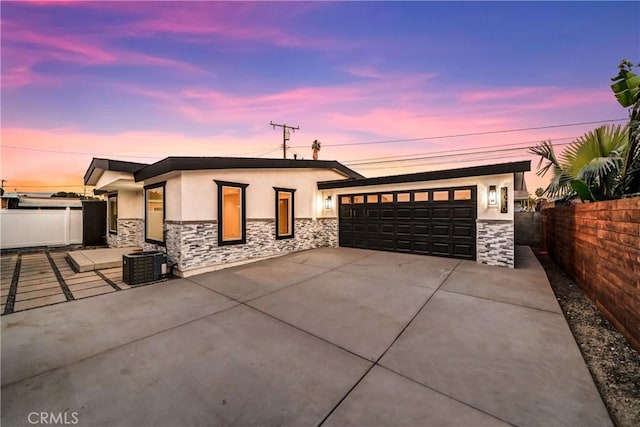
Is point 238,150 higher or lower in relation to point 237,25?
lower

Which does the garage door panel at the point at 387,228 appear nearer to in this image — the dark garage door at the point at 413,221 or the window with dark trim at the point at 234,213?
the dark garage door at the point at 413,221

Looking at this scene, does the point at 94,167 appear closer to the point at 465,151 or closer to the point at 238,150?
the point at 238,150

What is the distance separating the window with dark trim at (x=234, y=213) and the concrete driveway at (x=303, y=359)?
263 centimetres

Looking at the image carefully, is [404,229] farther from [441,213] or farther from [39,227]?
[39,227]

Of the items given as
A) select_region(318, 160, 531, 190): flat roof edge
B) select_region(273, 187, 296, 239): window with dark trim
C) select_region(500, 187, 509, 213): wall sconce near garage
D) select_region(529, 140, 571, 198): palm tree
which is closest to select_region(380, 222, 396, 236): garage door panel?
select_region(318, 160, 531, 190): flat roof edge

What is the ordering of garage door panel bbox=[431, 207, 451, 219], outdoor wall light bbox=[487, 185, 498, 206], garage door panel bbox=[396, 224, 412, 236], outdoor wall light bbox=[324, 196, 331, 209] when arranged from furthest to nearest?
outdoor wall light bbox=[324, 196, 331, 209], garage door panel bbox=[396, 224, 412, 236], garage door panel bbox=[431, 207, 451, 219], outdoor wall light bbox=[487, 185, 498, 206]

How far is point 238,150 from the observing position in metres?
13.5

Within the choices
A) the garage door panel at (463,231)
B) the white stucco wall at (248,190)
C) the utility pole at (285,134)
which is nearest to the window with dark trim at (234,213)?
the white stucco wall at (248,190)

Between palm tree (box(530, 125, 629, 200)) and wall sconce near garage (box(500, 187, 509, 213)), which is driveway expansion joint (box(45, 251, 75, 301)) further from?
palm tree (box(530, 125, 629, 200))

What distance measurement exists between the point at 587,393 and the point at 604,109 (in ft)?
40.5

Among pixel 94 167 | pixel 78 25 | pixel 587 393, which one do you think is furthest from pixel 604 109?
pixel 94 167

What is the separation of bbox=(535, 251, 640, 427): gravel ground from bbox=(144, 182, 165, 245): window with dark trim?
878 cm

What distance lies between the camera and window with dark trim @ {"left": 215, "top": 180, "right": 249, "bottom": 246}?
7191 mm

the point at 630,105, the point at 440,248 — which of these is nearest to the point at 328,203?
the point at 440,248
